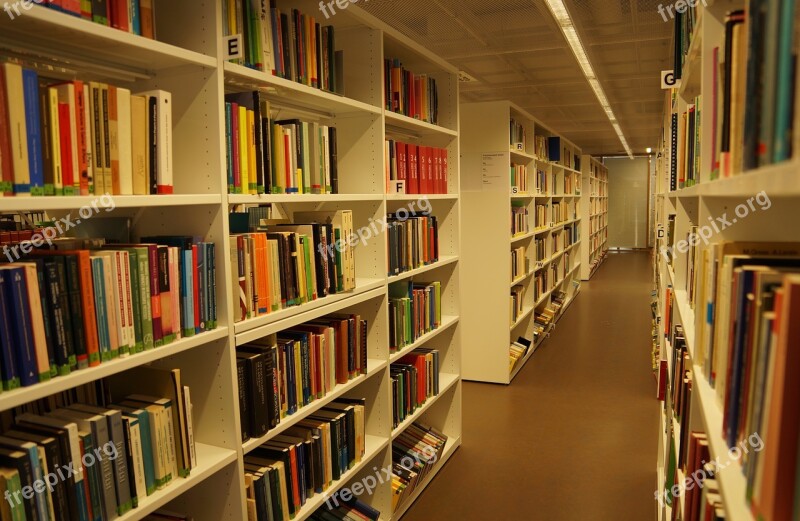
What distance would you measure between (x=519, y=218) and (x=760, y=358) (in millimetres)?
4713

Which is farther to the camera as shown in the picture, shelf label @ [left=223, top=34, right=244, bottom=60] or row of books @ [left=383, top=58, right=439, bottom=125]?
row of books @ [left=383, top=58, right=439, bottom=125]

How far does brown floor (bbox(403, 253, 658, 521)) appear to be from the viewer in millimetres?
3213

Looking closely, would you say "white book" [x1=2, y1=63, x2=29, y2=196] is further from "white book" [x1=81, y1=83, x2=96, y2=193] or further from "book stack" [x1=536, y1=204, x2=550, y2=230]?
"book stack" [x1=536, y1=204, x2=550, y2=230]

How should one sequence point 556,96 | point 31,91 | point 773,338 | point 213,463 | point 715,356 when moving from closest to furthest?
point 773,338, point 715,356, point 31,91, point 213,463, point 556,96

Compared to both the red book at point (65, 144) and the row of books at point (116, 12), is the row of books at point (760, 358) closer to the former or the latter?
the red book at point (65, 144)

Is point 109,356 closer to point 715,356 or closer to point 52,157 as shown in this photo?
point 52,157

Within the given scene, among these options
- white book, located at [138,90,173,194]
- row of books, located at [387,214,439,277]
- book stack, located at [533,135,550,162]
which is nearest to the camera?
white book, located at [138,90,173,194]

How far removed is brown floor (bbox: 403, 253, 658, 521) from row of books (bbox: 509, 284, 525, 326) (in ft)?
1.79

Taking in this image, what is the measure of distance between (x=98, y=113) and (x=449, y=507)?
265 centimetres

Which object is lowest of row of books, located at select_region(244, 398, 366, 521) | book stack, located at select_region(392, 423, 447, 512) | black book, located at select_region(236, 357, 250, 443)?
book stack, located at select_region(392, 423, 447, 512)

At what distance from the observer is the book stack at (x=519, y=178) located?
518 centimetres

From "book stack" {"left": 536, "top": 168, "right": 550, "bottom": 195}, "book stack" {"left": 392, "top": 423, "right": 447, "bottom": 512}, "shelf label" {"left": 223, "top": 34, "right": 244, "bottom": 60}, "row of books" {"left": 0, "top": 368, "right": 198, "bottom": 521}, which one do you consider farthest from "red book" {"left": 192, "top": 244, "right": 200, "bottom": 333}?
"book stack" {"left": 536, "top": 168, "right": 550, "bottom": 195}

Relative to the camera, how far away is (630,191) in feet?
57.9

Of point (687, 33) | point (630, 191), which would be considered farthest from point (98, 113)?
point (630, 191)
